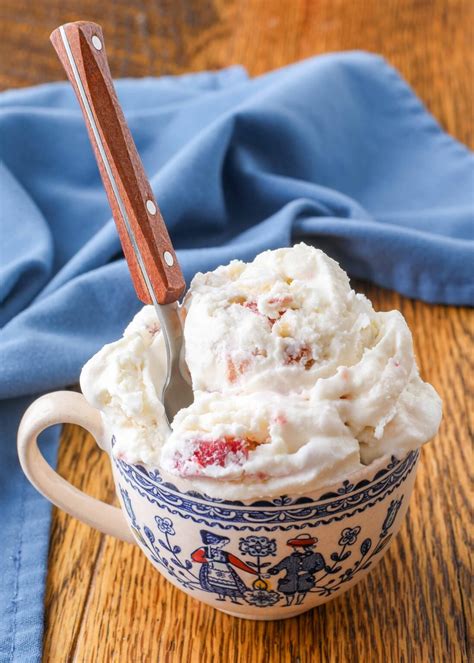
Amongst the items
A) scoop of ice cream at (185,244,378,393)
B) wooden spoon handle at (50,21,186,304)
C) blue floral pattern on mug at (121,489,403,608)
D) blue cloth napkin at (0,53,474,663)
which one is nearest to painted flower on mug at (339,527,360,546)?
blue floral pattern on mug at (121,489,403,608)

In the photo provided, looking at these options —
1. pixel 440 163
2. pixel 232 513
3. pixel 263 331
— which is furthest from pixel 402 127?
pixel 232 513

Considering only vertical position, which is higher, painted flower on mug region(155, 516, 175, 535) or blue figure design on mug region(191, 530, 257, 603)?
painted flower on mug region(155, 516, 175, 535)

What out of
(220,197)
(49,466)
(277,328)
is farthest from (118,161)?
(220,197)

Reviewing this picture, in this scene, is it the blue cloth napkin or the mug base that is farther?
the blue cloth napkin

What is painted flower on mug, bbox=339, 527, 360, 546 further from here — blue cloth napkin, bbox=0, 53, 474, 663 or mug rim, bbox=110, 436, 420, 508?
blue cloth napkin, bbox=0, 53, 474, 663

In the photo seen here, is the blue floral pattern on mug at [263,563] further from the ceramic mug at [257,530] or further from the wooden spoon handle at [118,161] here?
the wooden spoon handle at [118,161]

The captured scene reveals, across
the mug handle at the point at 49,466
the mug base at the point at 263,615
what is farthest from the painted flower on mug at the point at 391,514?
the mug handle at the point at 49,466
